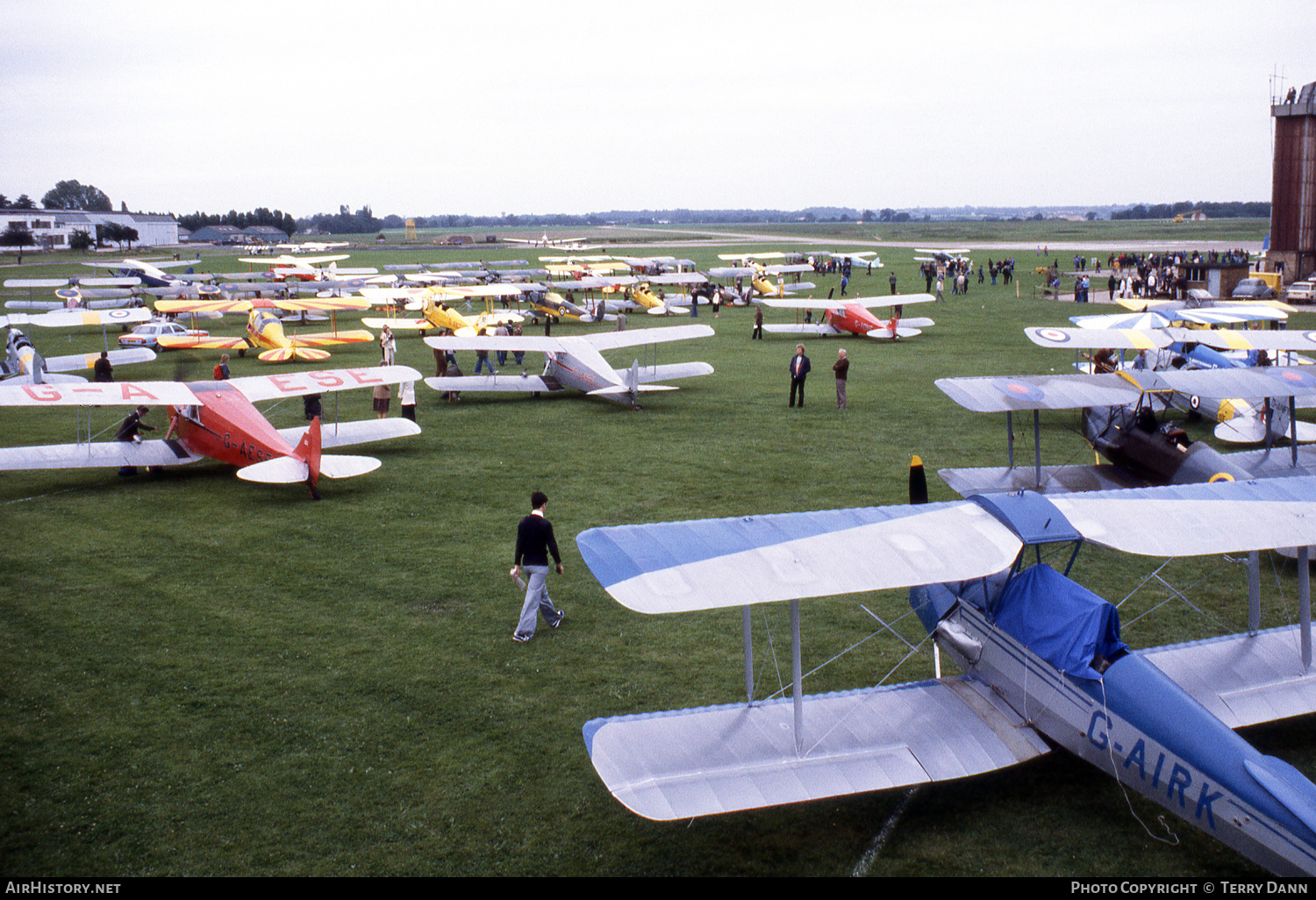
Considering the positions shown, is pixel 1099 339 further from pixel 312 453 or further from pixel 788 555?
pixel 312 453

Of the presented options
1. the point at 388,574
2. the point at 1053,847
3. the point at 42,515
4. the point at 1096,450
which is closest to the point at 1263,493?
the point at 1053,847

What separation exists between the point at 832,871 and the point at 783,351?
23914 mm

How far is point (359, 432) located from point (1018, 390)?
10584mm

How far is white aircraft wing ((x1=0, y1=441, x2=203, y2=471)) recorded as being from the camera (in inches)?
523

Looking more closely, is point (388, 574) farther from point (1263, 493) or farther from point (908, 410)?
point (908, 410)

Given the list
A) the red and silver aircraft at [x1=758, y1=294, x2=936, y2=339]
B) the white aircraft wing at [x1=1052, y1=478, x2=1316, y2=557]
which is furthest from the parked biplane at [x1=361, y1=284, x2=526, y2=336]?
the white aircraft wing at [x1=1052, y1=478, x2=1316, y2=557]

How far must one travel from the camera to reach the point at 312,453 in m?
12.7

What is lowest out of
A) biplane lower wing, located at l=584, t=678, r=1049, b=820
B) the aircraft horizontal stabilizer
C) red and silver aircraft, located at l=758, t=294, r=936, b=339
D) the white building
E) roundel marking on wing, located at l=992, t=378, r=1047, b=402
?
biplane lower wing, located at l=584, t=678, r=1049, b=820

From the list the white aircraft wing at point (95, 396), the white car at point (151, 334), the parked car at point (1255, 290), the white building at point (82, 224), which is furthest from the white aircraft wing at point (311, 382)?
the white building at point (82, 224)

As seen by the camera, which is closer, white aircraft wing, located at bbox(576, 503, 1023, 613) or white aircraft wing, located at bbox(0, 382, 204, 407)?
white aircraft wing, located at bbox(576, 503, 1023, 613)

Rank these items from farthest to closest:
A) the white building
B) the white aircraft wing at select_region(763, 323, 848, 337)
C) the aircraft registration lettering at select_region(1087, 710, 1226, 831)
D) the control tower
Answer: the white building, the control tower, the white aircraft wing at select_region(763, 323, 848, 337), the aircraft registration lettering at select_region(1087, 710, 1226, 831)

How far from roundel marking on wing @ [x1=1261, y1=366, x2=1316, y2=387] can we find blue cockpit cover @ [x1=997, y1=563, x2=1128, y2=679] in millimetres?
7581

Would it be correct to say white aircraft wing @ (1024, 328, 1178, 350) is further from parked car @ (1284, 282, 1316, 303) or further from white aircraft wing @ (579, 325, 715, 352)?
parked car @ (1284, 282, 1316, 303)

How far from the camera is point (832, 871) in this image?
17.4ft
